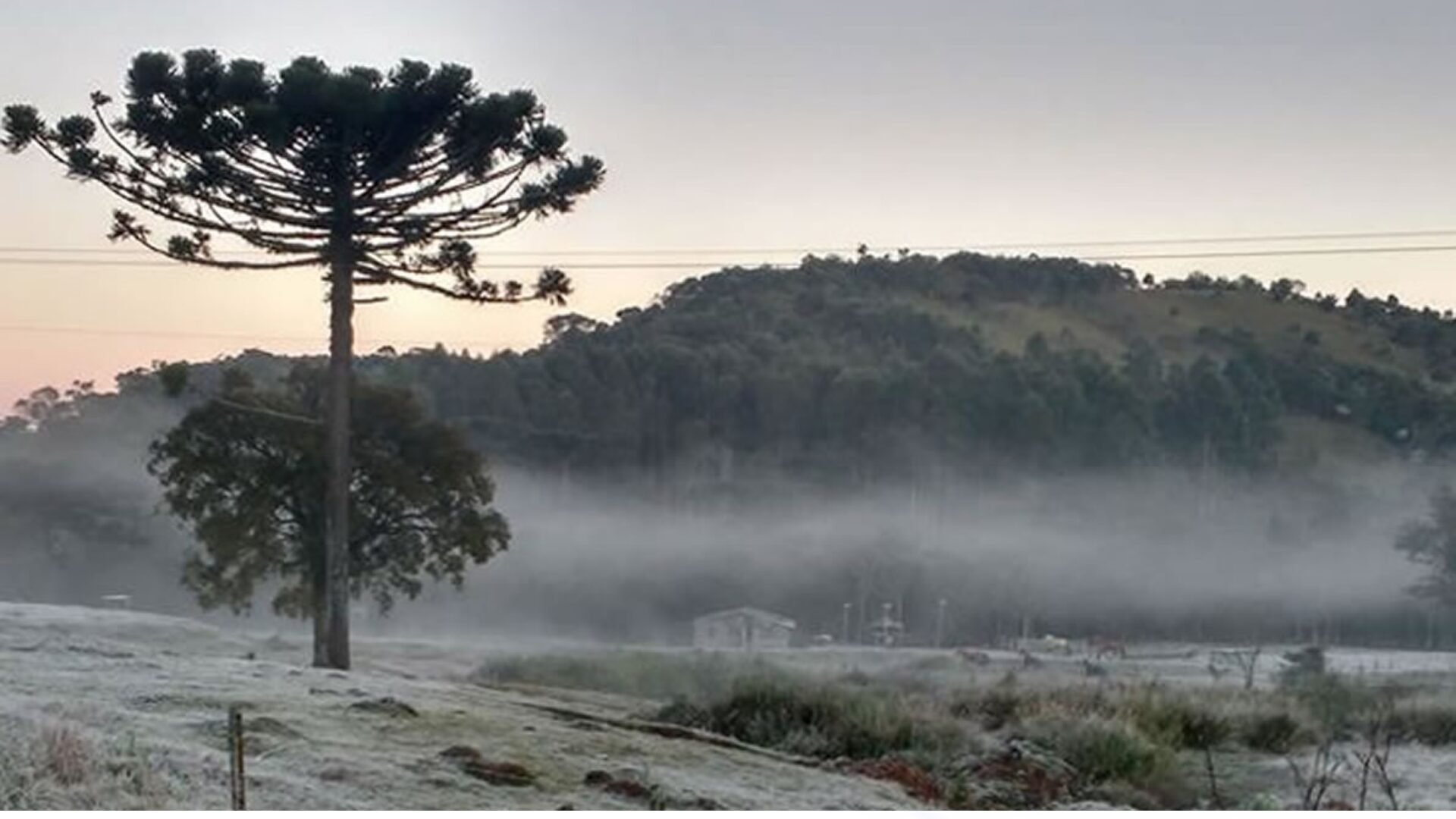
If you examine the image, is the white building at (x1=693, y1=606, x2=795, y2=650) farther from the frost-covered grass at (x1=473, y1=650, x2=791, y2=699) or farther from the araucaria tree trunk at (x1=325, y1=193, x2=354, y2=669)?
the araucaria tree trunk at (x1=325, y1=193, x2=354, y2=669)

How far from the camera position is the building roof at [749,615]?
2346 inches

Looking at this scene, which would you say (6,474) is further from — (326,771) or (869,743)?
(326,771)

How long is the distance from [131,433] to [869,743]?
4226 cm

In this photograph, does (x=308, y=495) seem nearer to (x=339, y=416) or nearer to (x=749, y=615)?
(x=339, y=416)

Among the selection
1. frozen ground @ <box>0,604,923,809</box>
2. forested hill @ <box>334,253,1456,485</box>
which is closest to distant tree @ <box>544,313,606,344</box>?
forested hill @ <box>334,253,1456,485</box>

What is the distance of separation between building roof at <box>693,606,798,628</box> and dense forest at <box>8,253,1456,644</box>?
1.78 m

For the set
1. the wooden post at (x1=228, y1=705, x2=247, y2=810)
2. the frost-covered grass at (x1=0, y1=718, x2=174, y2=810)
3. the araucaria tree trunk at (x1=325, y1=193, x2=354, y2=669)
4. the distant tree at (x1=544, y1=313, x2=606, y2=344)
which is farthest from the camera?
the distant tree at (x1=544, y1=313, x2=606, y2=344)

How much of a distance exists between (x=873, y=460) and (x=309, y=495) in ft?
119

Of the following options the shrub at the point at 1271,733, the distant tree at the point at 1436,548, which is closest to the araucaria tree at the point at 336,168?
the shrub at the point at 1271,733

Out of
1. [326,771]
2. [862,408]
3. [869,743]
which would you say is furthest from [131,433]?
[326,771]

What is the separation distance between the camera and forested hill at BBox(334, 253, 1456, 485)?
190 ft

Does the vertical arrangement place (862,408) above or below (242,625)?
above

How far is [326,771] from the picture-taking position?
1312 cm

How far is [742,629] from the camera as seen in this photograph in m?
59.2
